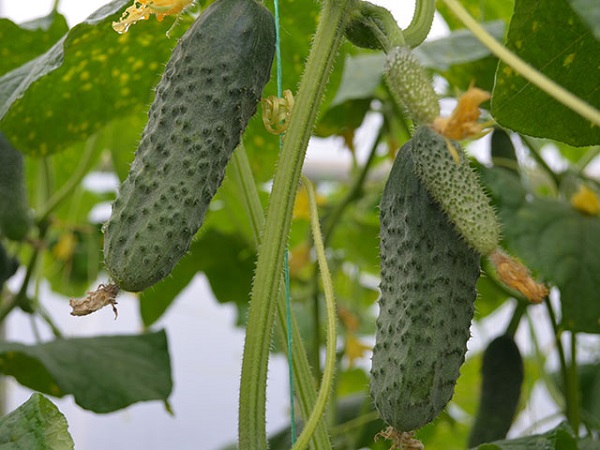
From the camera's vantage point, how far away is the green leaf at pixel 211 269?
1785 mm

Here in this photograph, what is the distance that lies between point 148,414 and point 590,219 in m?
2.72

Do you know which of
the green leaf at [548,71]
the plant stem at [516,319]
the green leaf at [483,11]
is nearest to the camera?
the green leaf at [548,71]

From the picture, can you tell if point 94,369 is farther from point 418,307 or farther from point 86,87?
point 418,307

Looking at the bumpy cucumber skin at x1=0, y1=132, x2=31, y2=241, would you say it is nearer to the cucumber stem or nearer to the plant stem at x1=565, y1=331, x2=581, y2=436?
the cucumber stem

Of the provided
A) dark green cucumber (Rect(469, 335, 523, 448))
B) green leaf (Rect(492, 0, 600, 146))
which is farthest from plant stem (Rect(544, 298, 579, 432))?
green leaf (Rect(492, 0, 600, 146))

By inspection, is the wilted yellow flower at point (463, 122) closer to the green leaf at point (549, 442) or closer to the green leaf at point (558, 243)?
the green leaf at point (549, 442)

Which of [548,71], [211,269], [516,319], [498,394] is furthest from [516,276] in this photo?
[211,269]

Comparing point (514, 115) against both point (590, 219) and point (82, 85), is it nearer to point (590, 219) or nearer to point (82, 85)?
point (590, 219)

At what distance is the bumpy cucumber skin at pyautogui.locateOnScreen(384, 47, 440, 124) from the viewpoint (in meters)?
0.65

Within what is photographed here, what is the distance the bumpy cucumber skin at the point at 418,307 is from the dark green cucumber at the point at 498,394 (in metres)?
0.45

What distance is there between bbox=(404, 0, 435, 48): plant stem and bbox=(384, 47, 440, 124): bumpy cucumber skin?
0.34ft

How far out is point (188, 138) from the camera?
2.22 feet

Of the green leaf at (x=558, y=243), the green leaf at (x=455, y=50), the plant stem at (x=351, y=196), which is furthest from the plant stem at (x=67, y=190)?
the green leaf at (x=558, y=243)

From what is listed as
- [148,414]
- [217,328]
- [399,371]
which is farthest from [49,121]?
[217,328]
